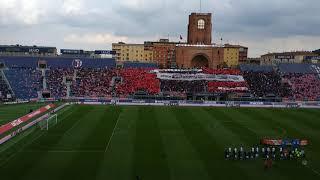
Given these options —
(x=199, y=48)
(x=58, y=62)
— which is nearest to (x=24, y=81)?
(x=58, y=62)

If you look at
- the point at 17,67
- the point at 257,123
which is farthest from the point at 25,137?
the point at 17,67

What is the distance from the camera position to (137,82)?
90.9 meters

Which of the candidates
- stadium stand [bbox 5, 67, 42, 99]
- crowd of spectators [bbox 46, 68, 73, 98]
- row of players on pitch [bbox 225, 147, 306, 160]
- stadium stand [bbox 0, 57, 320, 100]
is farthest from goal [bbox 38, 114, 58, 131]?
crowd of spectators [bbox 46, 68, 73, 98]

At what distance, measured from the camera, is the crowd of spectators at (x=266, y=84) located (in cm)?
8988

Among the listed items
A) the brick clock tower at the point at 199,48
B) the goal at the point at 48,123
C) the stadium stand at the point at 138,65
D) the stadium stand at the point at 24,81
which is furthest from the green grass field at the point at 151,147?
the brick clock tower at the point at 199,48

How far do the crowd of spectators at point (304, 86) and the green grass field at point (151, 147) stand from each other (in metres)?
29.7

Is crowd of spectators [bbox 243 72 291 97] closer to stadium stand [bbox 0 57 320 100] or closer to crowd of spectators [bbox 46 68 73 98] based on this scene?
stadium stand [bbox 0 57 320 100]

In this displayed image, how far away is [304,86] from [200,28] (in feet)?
107

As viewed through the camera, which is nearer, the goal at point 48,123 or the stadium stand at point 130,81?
the goal at point 48,123

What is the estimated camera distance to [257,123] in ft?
178

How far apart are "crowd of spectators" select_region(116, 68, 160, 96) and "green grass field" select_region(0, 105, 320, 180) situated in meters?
26.2

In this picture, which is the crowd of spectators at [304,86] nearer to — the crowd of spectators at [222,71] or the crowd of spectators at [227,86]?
the crowd of spectators at [227,86]

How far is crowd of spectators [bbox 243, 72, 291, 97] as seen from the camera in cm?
8988

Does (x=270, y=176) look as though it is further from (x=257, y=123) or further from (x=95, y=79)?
(x=95, y=79)
